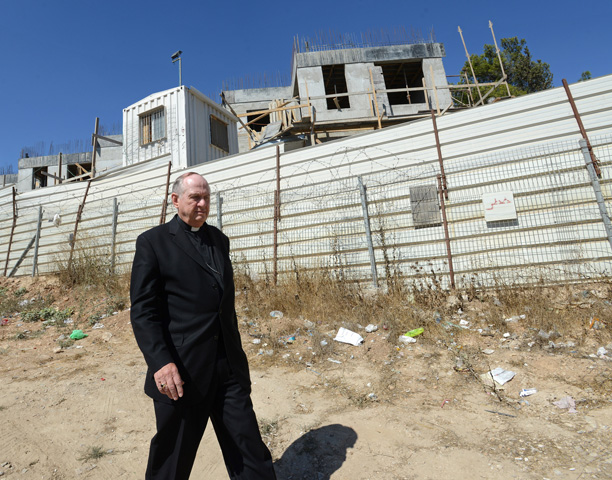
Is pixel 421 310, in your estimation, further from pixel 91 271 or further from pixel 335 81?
pixel 335 81

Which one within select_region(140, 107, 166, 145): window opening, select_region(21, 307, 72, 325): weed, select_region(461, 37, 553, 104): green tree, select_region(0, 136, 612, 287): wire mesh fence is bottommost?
select_region(21, 307, 72, 325): weed

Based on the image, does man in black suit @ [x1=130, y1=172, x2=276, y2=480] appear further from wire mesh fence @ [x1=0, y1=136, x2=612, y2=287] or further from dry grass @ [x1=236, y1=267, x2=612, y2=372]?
wire mesh fence @ [x1=0, y1=136, x2=612, y2=287]

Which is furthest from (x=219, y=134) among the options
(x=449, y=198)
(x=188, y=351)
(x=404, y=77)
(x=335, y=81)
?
(x=188, y=351)

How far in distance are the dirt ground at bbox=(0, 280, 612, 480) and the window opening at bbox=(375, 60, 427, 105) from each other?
54.7 ft

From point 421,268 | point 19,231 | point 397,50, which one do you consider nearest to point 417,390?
point 421,268

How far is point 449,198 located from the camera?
6184 mm

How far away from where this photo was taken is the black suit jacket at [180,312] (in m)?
1.76

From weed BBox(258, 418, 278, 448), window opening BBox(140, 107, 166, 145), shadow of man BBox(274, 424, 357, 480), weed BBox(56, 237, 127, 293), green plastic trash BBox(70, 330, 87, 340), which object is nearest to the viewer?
shadow of man BBox(274, 424, 357, 480)

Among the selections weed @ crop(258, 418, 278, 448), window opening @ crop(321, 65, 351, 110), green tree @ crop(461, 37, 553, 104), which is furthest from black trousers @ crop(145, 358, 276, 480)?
green tree @ crop(461, 37, 553, 104)

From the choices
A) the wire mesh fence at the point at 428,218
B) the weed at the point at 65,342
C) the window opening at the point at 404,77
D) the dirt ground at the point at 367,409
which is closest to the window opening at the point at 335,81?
the window opening at the point at 404,77

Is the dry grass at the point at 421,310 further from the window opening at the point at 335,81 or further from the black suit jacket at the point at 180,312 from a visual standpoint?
the window opening at the point at 335,81

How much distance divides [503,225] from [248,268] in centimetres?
500

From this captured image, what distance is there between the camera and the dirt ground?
240cm

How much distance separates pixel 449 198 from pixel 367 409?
169 inches
